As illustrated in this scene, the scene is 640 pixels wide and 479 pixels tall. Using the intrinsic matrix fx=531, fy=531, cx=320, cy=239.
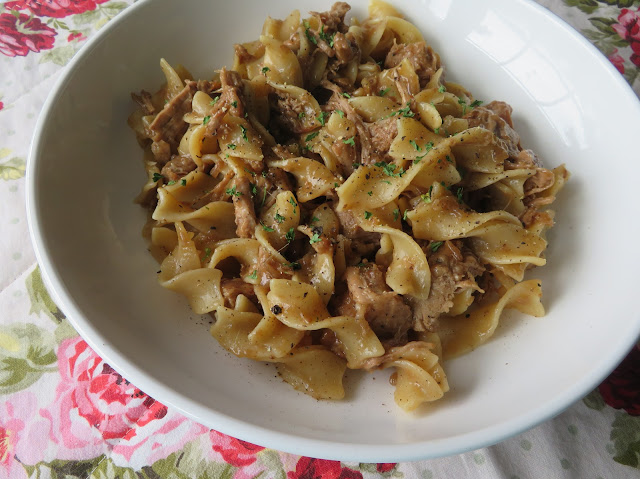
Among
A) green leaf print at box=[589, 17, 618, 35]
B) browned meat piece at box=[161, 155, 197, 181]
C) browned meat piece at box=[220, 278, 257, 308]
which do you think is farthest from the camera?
green leaf print at box=[589, 17, 618, 35]

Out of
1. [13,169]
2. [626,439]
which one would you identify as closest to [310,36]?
[13,169]

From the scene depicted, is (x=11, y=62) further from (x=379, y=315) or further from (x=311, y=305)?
(x=379, y=315)

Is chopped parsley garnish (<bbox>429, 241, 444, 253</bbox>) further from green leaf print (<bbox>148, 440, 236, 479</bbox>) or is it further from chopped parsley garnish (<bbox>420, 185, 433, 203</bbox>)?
green leaf print (<bbox>148, 440, 236, 479</bbox>)

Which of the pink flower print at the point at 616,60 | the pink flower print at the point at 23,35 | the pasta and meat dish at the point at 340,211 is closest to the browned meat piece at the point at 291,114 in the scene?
the pasta and meat dish at the point at 340,211

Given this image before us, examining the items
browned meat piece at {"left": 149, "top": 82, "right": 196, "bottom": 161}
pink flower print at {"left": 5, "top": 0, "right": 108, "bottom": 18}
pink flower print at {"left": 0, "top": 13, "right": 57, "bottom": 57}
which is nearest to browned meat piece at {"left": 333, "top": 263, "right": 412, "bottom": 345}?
browned meat piece at {"left": 149, "top": 82, "right": 196, "bottom": 161}

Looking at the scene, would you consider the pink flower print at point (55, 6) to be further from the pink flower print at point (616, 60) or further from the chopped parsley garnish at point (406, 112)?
the pink flower print at point (616, 60)
